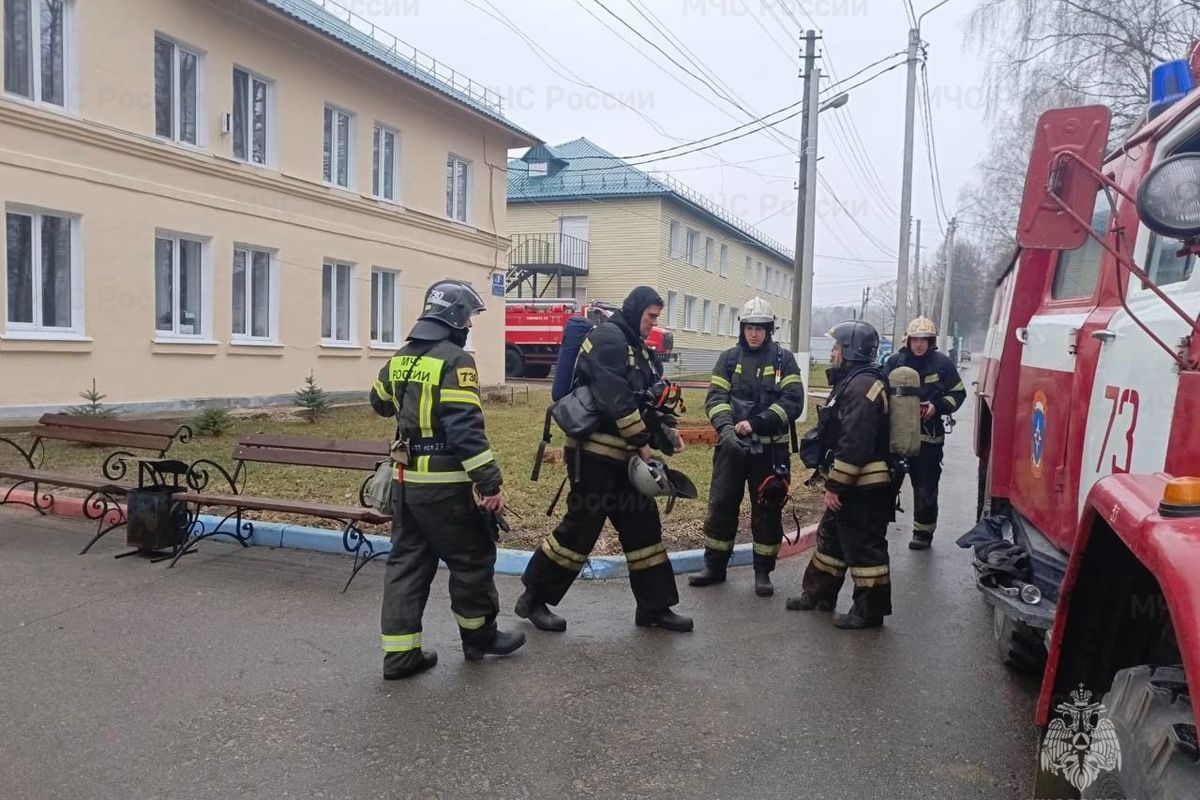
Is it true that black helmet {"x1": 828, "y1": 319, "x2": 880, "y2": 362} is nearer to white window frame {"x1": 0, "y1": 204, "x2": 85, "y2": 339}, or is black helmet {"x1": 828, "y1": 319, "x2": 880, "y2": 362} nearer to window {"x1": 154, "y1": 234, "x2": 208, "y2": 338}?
white window frame {"x1": 0, "y1": 204, "x2": 85, "y2": 339}

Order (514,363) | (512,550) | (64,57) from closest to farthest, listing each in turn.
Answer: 1. (512,550)
2. (64,57)
3. (514,363)

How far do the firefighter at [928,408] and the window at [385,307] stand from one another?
11.8 meters

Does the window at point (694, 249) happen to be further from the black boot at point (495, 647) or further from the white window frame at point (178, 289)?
the black boot at point (495, 647)

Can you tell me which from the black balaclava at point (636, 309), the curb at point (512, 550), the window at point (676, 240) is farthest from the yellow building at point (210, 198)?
the window at point (676, 240)

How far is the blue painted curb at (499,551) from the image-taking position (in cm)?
575

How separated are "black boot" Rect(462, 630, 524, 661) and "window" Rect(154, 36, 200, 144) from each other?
35.4 ft

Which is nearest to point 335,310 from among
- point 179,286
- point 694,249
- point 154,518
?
point 179,286

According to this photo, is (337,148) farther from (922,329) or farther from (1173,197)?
(1173,197)

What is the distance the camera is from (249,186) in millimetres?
13273

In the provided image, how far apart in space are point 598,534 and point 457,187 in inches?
606

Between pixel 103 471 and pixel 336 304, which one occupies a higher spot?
pixel 336 304

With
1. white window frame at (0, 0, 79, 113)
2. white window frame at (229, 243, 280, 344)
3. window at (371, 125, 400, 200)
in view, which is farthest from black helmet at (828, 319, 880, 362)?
window at (371, 125, 400, 200)

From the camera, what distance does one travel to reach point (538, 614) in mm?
4676

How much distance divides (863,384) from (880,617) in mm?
1352
